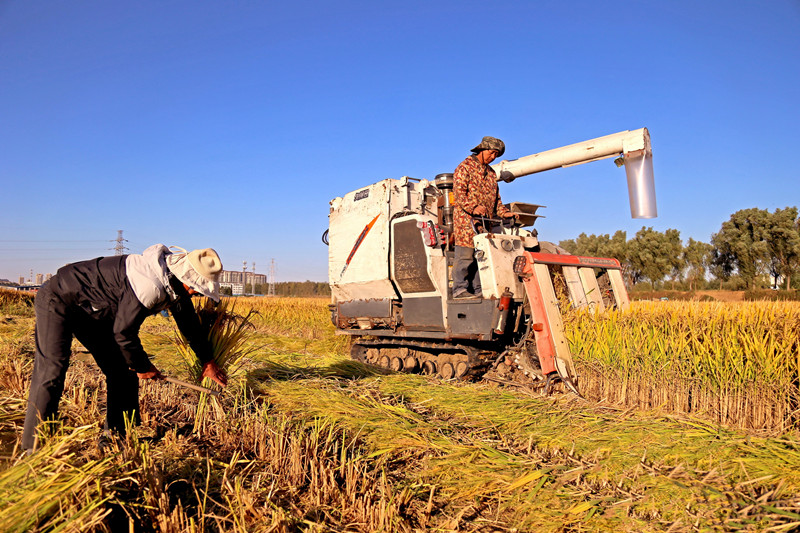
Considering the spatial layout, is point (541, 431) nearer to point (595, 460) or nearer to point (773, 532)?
point (595, 460)

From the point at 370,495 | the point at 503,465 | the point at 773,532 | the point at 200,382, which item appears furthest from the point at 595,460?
the point at 200,382

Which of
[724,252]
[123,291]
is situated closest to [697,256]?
[724,252]

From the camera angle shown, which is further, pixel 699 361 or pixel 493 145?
pixel 493 145

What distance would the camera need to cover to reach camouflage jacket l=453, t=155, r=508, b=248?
6.28 m

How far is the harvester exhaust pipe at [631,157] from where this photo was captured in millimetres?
5832

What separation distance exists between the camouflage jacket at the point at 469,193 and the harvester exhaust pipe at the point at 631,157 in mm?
1126

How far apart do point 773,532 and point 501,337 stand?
395 centimetres

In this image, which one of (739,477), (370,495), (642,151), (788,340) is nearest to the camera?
(370,495)

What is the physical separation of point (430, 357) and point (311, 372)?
5.82 feet

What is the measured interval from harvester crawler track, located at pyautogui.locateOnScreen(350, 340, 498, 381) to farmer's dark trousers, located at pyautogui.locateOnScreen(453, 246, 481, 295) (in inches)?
29.4

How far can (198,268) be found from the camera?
353 cm

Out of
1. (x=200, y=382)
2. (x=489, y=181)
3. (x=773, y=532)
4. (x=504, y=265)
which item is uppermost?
(x=489, y=181)

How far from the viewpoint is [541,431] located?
395 centimetres

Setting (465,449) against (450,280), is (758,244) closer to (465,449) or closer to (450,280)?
(450,280)
